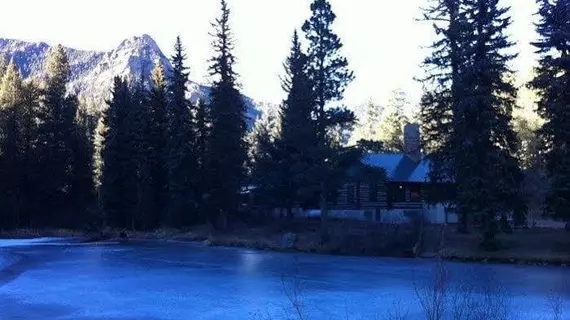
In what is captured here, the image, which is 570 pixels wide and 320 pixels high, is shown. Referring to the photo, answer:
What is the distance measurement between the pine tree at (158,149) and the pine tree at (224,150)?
8.61 metres

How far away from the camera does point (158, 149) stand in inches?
2522

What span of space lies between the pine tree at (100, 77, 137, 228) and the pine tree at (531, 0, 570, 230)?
4211 cm

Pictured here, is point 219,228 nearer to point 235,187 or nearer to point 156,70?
point 235,187

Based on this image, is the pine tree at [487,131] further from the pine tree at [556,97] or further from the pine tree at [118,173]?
the pine tree at [118,173]

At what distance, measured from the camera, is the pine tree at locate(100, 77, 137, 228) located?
6494 cm

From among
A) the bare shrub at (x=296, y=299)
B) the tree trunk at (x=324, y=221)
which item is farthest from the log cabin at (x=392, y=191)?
the bare shrub at (x=296, y=299)

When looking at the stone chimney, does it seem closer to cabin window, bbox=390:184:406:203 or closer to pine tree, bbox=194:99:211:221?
cabin window, bbox=390:184:406:203

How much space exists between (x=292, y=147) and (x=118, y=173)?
23.2 meters

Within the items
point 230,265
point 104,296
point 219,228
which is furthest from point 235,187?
point 104,296

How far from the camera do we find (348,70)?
145ft

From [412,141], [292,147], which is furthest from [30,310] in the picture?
[412,141]

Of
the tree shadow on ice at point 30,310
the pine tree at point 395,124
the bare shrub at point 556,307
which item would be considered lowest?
the tree shadow on ice at point 30,310

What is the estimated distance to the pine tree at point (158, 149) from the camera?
63.4 m

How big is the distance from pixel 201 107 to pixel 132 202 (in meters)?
14.0
